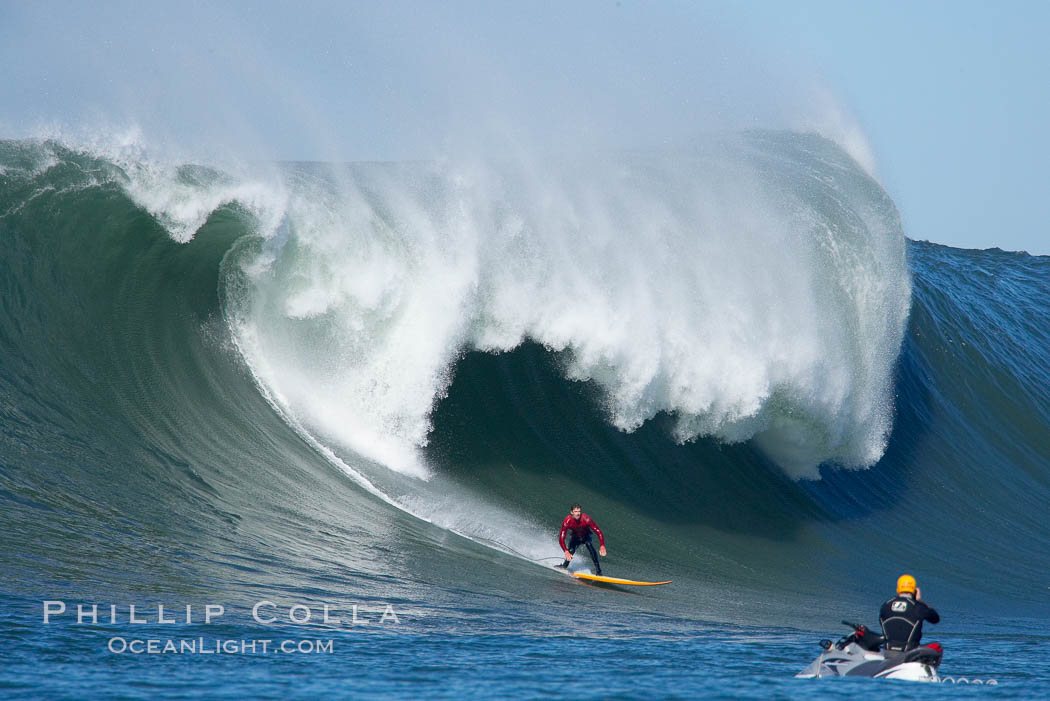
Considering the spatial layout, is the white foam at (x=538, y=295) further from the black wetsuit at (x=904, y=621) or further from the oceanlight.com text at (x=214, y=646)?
the black wetsuit at (x=904, y=621)

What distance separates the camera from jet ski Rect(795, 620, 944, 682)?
20.1 ft

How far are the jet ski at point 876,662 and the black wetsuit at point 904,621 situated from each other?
0.20 ft

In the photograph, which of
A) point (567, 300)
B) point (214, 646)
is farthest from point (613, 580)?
point (214, 646)

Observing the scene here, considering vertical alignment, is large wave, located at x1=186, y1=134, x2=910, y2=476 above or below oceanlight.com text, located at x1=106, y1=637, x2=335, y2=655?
above

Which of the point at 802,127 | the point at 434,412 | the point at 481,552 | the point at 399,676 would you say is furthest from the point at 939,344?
the point at 399,676

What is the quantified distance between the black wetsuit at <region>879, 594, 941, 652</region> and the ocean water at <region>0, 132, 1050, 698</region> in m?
0.37

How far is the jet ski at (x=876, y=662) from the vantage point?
20.1 feet

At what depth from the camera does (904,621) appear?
6422mm

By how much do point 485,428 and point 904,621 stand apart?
5.41 meters

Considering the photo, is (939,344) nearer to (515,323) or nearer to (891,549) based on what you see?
(891,549)

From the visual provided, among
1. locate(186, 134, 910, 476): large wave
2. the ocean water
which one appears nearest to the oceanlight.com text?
the ocean water

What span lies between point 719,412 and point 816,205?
4.28 metres

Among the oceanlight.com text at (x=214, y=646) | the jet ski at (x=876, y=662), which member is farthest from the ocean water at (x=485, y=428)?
the jet ski at (x=876, y=662)

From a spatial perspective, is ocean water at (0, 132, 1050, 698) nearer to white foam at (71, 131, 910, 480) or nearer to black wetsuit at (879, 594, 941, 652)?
white foam at (71, 131, 910, 480)
